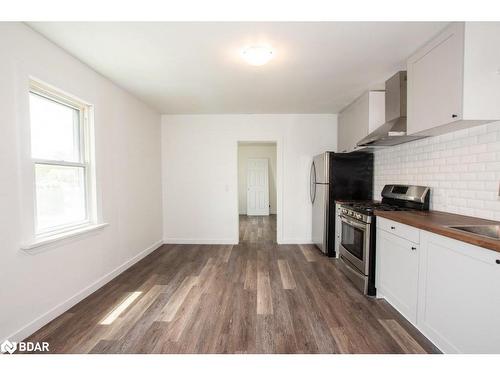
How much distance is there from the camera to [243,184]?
7684mm

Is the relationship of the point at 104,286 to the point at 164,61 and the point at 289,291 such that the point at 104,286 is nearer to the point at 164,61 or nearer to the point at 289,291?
the point at 289,291

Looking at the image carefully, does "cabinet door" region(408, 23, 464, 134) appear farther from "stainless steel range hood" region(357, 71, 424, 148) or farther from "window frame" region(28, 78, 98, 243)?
"window frame" region(28, 78, 98, 243)

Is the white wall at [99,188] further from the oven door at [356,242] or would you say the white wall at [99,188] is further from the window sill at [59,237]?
the oven door at [356,242]

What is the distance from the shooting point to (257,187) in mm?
7566

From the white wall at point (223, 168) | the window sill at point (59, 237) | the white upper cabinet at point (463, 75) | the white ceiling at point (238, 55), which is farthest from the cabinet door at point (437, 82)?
the window sill at point (59, 237)

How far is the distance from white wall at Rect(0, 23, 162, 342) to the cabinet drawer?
310 centimetres

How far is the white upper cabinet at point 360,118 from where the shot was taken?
9.82 feet

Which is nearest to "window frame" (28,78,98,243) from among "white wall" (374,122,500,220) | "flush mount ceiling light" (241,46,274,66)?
"flush mount ceiling light" (241,46,274,66)

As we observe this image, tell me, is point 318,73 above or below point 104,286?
above
